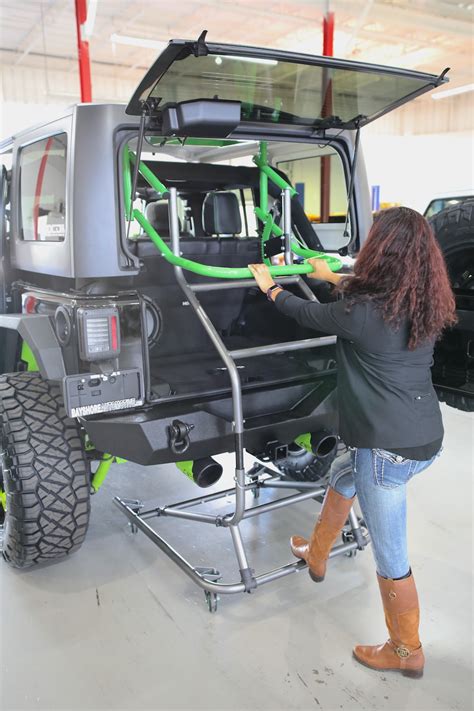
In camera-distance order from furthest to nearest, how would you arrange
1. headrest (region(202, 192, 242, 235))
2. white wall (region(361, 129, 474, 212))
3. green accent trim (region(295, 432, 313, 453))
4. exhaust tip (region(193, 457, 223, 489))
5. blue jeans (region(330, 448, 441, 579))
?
white wall (region(361, 129, 474, 212)) → headrest (region(202, 192, 242, 235)) → green accent trim (region(295, 432, 313, 453)) → exhaust tip (region(193, 457, 223, 489)) → blue jeans (region(330, 448, 441, 579))

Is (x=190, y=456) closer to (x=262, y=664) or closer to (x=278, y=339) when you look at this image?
(x=262, y=664)

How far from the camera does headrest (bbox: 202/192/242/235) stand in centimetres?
322

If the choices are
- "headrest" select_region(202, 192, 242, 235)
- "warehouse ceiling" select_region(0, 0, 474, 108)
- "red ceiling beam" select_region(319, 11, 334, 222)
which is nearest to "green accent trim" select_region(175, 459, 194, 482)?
"headrest" select_region(202, 192, 242, 235)

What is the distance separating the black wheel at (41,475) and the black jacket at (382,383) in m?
1.21

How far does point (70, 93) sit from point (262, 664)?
14875mm

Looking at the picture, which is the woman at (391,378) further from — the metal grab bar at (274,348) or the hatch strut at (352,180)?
the hatch strut at (352,180)

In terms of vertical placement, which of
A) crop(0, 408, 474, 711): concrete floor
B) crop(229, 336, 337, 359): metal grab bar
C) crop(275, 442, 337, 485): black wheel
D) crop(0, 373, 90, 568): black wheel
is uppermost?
crop(229, 336, 337, 359): metal grab bar

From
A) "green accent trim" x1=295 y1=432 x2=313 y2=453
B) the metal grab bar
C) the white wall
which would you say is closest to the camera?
the metal grab bar

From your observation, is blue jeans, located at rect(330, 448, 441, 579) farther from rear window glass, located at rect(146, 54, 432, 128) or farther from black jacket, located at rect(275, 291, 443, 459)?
rear window glass, located at rect(146, 54, 432, 128)

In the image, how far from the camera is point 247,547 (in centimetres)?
307

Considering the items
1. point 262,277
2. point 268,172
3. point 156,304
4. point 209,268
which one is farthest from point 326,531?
point 268,172

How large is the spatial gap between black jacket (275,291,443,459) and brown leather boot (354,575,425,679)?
1.71 ft

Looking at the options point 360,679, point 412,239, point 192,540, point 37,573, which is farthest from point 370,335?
point 37,573

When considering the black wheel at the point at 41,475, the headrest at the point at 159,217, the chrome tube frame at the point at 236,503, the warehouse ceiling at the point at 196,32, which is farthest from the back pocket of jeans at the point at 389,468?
the warehouse ceiling at the point at 196,32
